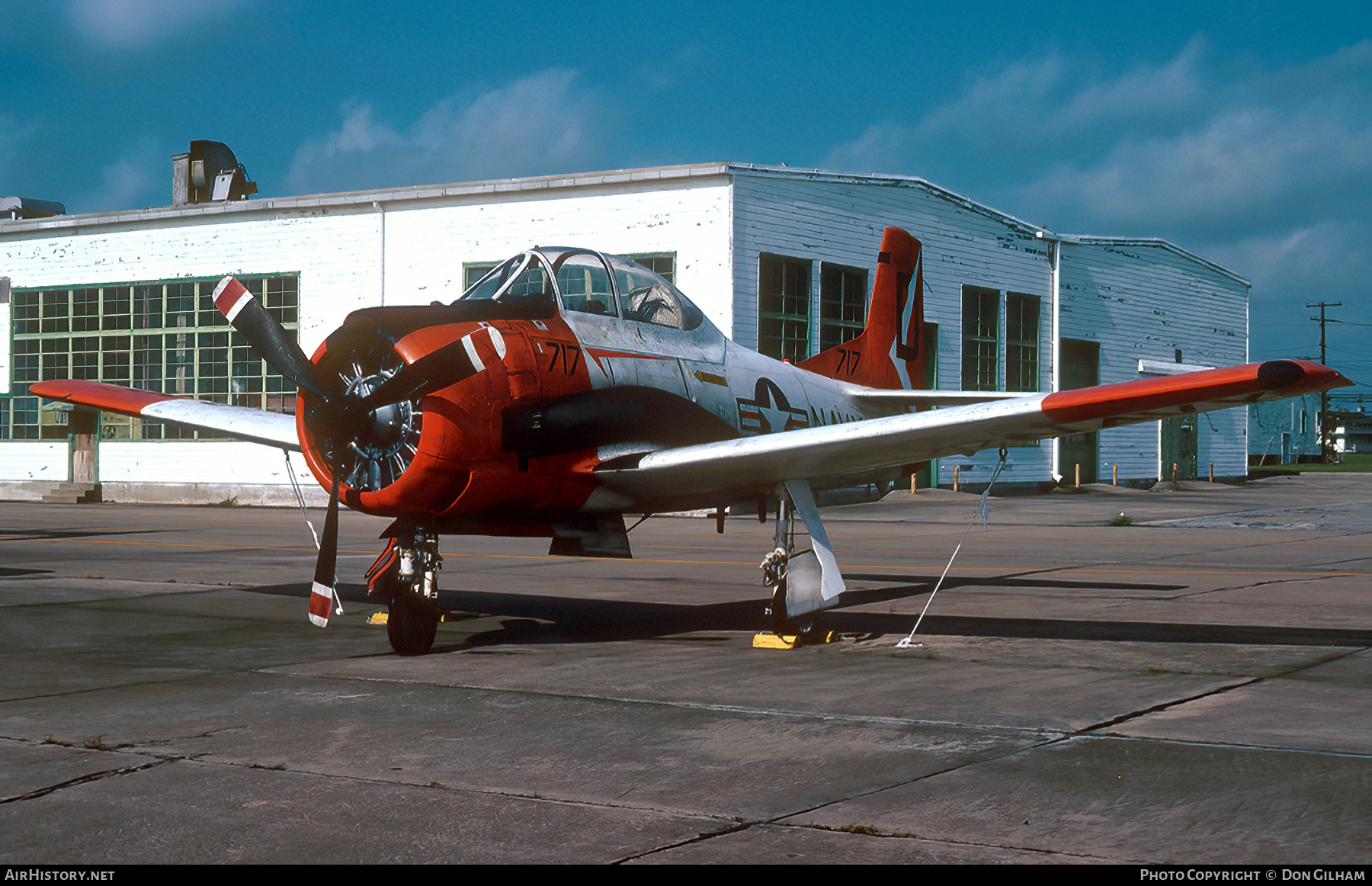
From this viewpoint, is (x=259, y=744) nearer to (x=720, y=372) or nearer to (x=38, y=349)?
(x=720, y=372)

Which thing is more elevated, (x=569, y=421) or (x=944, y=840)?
(x=569, y=421)

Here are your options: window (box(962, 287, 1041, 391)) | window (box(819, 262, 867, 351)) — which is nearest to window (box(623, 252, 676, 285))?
window (box(819, 262, 867, 351))

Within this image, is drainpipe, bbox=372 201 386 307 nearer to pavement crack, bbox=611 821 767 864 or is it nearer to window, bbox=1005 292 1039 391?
window, bbox=1005 292 1039 391

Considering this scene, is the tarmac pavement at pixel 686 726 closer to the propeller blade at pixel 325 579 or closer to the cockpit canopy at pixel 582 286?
the propeller blade at pixel 325 579

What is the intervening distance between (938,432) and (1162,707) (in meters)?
2.68

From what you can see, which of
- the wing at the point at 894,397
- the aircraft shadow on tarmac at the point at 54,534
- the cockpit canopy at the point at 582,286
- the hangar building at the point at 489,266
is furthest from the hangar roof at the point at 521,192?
the cockpit canopy at the point at 582,286

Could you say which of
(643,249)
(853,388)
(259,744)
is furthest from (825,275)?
(259,744)

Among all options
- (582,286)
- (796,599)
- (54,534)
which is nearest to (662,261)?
(54,534)

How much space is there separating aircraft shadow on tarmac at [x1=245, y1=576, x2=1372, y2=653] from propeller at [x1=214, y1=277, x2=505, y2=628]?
1.17 meters

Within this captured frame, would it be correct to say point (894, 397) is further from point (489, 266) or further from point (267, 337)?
point (489, 266)

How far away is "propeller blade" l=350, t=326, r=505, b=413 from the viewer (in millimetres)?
7828

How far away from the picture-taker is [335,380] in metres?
8.21

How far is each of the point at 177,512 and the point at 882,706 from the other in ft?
92.0

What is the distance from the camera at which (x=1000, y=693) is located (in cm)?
717
